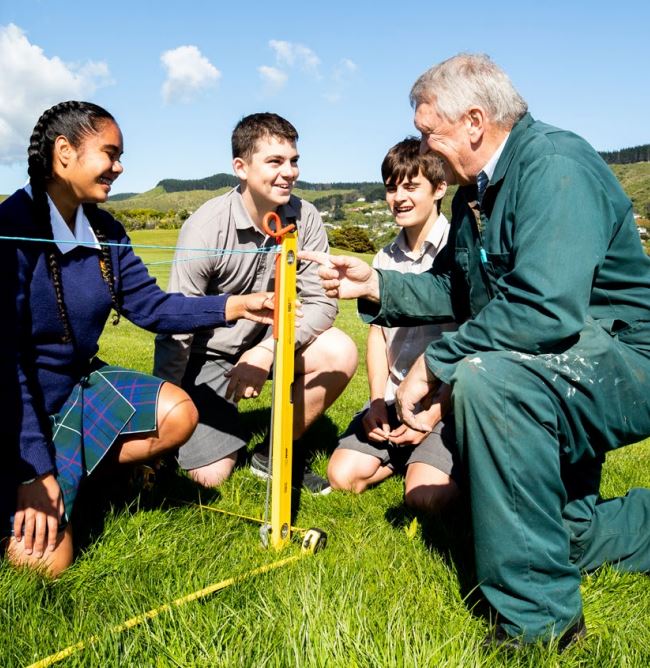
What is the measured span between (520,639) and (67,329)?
2.49 meters

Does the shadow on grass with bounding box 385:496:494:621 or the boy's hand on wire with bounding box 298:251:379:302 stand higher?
the boy's hand on wire with bounding box 298:251:379:302

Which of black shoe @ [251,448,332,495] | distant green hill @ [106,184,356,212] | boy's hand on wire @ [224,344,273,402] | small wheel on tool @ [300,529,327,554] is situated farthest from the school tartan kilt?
distant green hill @ [106,184,356,212]

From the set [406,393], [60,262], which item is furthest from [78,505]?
[406,393]

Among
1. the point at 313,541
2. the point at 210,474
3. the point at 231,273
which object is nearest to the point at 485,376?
the point at 313,541

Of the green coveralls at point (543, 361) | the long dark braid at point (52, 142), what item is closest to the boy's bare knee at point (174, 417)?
the long dark braid at point (52, 142)

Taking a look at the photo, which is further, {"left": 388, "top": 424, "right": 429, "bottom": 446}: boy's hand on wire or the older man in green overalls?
{"left": 388, "top": 424, "right": 429, "bottom": 446}: boy's hand on wire

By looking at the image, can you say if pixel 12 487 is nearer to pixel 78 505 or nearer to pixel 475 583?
pixel 78 505

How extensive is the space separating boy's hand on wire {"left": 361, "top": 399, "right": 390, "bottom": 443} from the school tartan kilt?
1.49m

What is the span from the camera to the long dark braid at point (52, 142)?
3.30 metres

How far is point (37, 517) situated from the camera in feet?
9.81

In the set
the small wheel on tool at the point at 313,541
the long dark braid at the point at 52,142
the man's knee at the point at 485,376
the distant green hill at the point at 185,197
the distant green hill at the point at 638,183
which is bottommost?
the small wheel on tool at the point at 313,541

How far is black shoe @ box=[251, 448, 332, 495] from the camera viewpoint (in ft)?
14.6

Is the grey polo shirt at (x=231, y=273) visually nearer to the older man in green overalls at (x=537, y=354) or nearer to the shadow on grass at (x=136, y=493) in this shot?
the shadow on grass at (x=136, y=493)

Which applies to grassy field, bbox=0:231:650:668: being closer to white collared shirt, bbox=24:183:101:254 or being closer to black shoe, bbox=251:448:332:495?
black shoe, bbox=251:448:332:495
